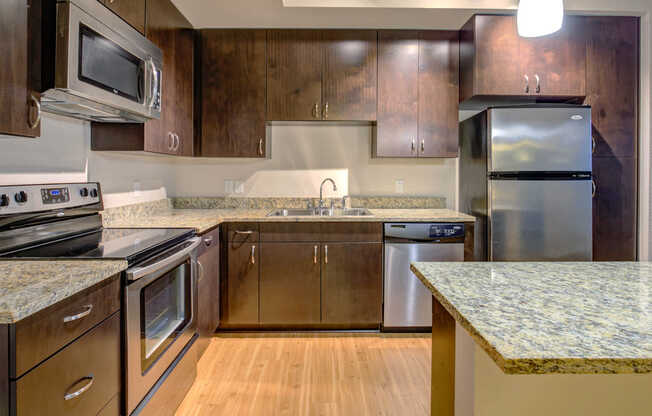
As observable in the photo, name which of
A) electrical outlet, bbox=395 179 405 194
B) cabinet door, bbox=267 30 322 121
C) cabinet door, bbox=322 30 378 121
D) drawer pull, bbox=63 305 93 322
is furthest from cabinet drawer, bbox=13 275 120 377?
electrical outlet, bbox=395 179 405 194

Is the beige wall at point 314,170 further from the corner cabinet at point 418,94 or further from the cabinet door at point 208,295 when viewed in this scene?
the cabinet door at point 208,295

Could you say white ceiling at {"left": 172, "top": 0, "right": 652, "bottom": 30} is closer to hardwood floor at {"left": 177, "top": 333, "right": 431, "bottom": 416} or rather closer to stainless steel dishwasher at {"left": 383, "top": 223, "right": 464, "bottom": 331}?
stainless steel dishwasher at {"left": 383, "top": 223, "right": 464, "bottom": 331}

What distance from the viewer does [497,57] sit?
2.90 m

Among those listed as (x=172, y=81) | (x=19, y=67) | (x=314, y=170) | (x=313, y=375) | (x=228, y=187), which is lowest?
(x=313, y=375)

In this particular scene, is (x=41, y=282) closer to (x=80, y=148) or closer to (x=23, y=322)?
(x=23, y=322)

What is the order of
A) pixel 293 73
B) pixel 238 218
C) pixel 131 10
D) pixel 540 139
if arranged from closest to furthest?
pixel 131 10 < pixel 540 139 < pixel 238 218 < pixel 293 73

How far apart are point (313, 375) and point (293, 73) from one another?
2071 mm

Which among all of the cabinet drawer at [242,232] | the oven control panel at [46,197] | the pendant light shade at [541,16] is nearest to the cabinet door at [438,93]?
the cabinet drawer at [242,232]

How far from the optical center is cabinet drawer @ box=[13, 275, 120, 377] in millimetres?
950

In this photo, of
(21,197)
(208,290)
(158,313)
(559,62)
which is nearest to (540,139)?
(559,62)

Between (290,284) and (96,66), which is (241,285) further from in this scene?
(96,66)

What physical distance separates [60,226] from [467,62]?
2.71m

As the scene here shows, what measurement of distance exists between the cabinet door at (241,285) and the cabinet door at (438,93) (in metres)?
1.47

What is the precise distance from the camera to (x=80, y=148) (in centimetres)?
224
